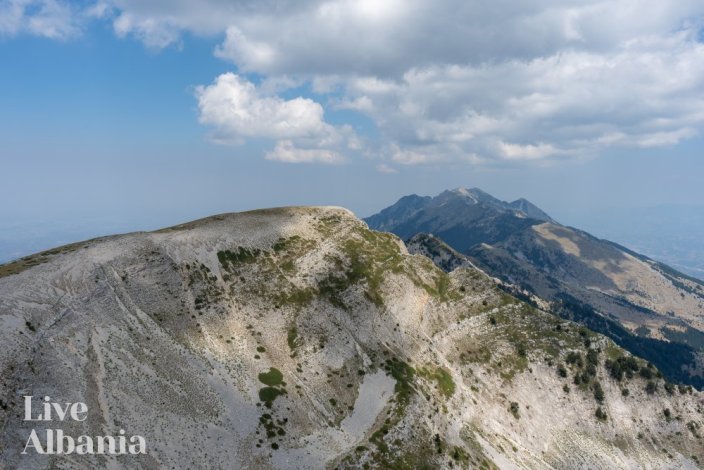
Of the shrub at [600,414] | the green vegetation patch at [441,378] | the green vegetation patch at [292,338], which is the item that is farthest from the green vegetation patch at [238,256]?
the shrub at [600,414]

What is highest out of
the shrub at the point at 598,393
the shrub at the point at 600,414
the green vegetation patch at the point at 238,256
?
the green vegetation patch at the point at 238,256

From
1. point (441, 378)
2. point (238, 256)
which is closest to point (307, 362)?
point (238, 256)

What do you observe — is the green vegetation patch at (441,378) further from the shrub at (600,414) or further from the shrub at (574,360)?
the shrub at (600,414)

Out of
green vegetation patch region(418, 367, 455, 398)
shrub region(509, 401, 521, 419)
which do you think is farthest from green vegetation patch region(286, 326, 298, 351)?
Result: shrub region(509, 401, 521, 419)

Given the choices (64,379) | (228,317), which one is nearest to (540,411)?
(228,317)

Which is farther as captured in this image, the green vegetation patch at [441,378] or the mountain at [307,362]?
the green vegetation patch at [441,378]

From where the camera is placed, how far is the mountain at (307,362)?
7006 centimetres

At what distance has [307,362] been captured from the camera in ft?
328

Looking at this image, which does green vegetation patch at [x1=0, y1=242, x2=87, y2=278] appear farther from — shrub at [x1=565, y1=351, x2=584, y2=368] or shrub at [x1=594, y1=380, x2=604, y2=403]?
shrub at [x1=594, y1=380, x2=604, y2=403]

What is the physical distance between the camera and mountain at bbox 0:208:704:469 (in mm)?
70062

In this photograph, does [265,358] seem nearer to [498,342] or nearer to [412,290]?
[412,290]

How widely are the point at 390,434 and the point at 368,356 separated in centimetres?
2302

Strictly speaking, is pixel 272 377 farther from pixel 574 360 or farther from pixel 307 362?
pixel 574 360

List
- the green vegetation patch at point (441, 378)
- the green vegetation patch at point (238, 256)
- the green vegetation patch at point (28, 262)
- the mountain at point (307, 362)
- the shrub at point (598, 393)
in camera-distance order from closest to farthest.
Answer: the mountain at point (307, 362) < the green vegetation patch at point (28, 262) < the green vegetation patch at point (441, 378) < the green vegetation patch at point (238, 256) < the shrub at point (598, 393)
